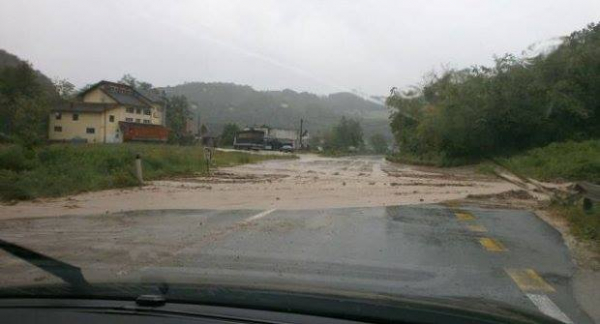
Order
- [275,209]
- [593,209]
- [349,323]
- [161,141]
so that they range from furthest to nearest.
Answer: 1. [161,141]
2. [275,209]
3. [593,209]
4. [349,323]

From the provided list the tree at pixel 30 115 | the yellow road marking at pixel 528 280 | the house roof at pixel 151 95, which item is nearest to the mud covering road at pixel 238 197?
the yellow road marking at pixel 528 280

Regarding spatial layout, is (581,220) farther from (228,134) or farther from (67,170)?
(228,134)

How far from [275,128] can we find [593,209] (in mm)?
87930

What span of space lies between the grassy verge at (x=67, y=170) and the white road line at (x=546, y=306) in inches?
531

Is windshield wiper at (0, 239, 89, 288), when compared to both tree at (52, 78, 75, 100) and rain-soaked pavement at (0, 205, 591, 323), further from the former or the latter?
tree at (52, 78, 75, 100)

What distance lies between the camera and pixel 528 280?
782 cm

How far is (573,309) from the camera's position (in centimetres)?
643

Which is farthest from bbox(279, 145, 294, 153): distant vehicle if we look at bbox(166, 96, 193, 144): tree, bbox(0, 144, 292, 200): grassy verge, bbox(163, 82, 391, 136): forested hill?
bbox(0, 144, 292, 200): grassy verge

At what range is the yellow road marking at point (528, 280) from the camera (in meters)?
7.38

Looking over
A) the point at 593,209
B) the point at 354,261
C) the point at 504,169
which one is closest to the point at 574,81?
the point at 504,169

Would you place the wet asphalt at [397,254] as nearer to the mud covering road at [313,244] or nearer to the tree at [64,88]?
the mud covering road at [313,244]

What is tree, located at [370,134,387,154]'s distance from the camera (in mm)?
116688

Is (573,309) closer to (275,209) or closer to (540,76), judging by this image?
(275,209)

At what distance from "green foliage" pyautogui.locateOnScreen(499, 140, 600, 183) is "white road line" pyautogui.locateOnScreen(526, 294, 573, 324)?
1997 centimetres
